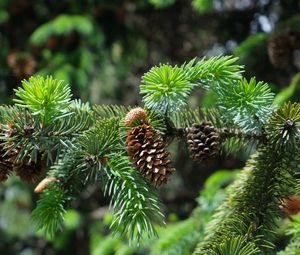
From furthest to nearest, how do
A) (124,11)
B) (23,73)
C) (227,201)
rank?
(124,11), (23,73), (227,201)

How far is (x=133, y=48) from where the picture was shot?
3.41m

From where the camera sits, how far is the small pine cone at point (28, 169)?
1073 mm

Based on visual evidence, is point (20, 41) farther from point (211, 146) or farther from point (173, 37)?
point (211, 146)

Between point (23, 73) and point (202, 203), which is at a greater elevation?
point (23, 73)

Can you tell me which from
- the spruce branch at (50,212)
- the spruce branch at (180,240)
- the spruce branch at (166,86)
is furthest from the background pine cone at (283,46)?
the spruce branch at (50,212)

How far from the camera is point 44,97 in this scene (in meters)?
0.96

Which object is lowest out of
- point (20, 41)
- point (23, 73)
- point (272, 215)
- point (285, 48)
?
point (272, 215)

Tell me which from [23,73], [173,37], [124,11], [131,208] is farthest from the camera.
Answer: [173,37]

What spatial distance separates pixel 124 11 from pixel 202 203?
150cm

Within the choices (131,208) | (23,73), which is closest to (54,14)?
(23,73)

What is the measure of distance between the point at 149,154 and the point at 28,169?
260 mm

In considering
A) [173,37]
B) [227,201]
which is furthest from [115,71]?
[227,201]

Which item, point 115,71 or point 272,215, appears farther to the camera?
point 115,71

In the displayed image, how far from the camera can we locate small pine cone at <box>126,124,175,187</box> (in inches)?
38.5
